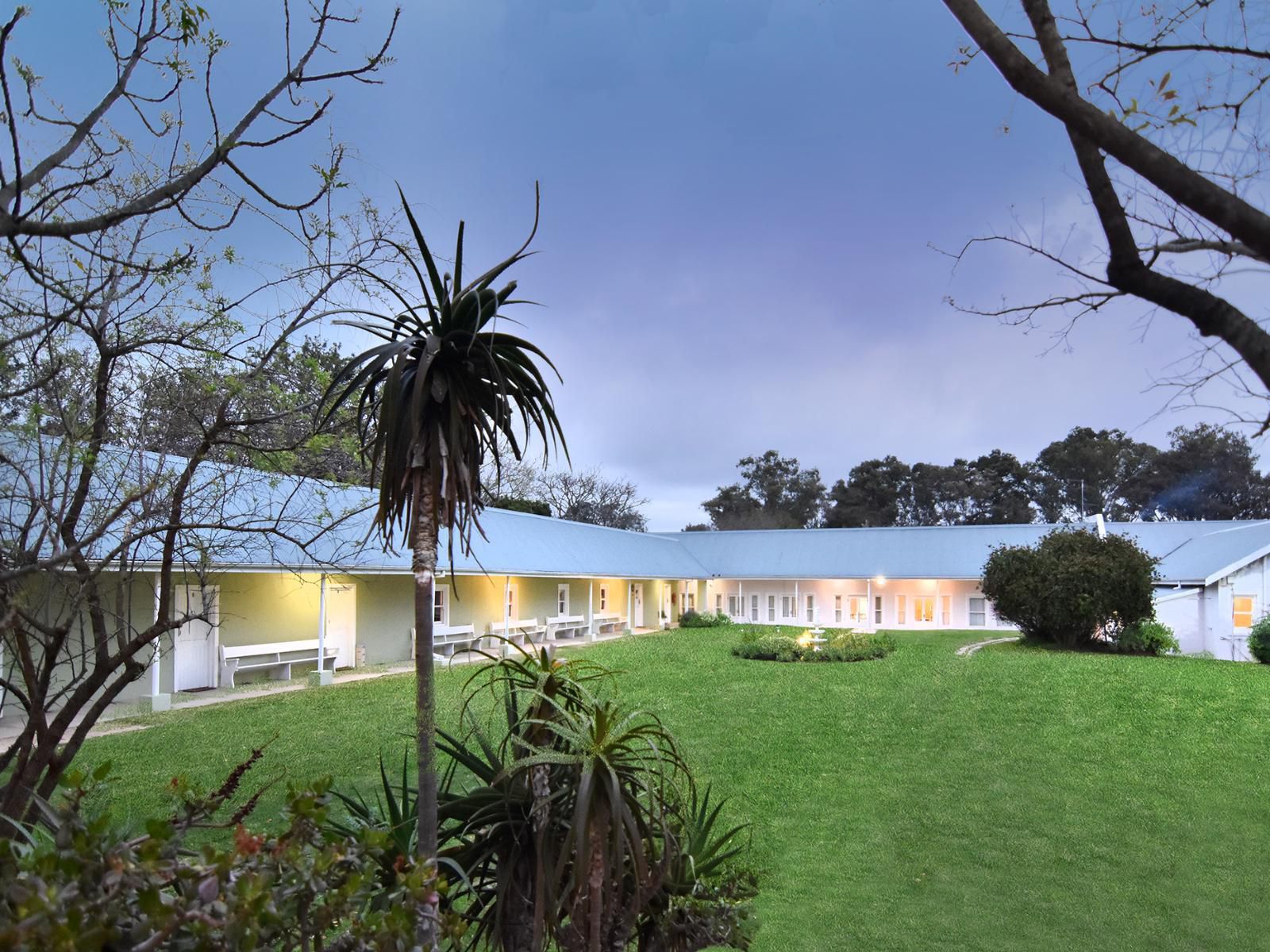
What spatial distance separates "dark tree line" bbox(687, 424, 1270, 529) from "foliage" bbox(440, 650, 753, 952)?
132 ft

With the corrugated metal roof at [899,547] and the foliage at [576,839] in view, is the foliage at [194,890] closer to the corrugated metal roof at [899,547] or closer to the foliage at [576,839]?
the foliage at [576,839]

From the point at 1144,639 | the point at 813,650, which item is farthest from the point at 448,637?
the point at 1144,639

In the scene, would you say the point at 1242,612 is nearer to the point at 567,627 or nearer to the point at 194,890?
the point at 567,627

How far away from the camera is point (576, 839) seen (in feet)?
10.7

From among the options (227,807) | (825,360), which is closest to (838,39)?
(227,807)

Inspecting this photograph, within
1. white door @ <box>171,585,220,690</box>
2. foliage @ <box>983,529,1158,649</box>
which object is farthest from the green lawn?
foliage @ <box>983,529,1158,649</box>

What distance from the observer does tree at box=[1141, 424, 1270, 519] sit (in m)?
41.4

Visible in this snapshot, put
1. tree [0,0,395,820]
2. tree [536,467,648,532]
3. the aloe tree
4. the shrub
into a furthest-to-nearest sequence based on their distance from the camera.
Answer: tree [536,467,648,532]
the shrub
tree [0,0,395,820]
the aloe tree

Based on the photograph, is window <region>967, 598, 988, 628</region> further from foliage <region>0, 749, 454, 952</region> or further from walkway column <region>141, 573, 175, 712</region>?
foliage <region>0, 749, 454, 952</region>

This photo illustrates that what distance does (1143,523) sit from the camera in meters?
30.6

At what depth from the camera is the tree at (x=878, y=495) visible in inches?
2076

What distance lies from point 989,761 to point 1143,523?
81.9ft

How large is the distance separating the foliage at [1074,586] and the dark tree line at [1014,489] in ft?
68.7

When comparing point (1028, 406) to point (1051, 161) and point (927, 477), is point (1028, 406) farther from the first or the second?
point (927, 477)
